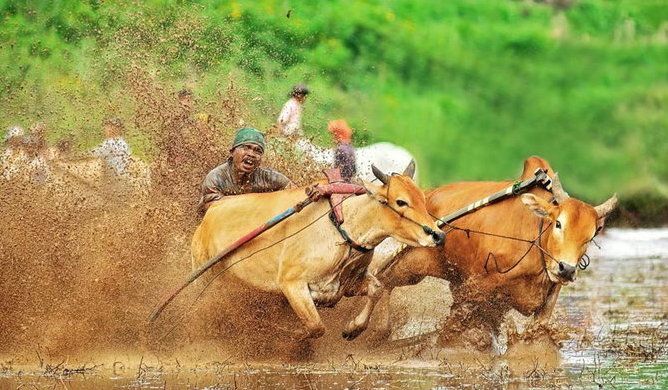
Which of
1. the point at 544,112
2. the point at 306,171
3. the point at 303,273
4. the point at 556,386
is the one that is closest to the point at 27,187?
the point at 306,171

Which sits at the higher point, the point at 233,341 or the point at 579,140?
the point at 579,140

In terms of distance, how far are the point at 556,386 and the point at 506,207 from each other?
7.03ft

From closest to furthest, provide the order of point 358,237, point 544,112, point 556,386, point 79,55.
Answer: point 556,386
point 358,237
point 79,55
point 544,112

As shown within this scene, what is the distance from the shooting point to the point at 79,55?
19.9 meters

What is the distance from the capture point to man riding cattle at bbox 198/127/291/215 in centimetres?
1208

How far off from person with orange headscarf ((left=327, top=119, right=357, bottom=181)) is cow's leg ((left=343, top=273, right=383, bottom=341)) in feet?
11.4

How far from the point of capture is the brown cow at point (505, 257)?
11.2 meters

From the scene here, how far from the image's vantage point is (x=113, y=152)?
16.1 metres

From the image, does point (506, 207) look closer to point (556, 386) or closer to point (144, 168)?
point (556, 386)

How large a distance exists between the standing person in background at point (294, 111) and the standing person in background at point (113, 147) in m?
1.46

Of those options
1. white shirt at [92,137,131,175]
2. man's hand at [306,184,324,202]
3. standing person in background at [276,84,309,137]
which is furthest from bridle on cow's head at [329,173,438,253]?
white shirt at [92,137,131,175]

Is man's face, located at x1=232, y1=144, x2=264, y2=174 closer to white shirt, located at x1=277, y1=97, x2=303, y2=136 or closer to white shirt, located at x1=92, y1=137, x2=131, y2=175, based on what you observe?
white shirt, located at x1=277, y1=97, x2=303, y2=136

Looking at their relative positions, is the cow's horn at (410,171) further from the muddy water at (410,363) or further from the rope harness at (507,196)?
the muddy water at (410,363)

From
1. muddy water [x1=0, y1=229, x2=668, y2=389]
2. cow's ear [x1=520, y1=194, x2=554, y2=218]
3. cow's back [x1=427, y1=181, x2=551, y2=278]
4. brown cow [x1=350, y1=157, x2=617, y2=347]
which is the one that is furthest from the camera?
cow's back [x1=427, y1=181, x2=551, y2=278]
